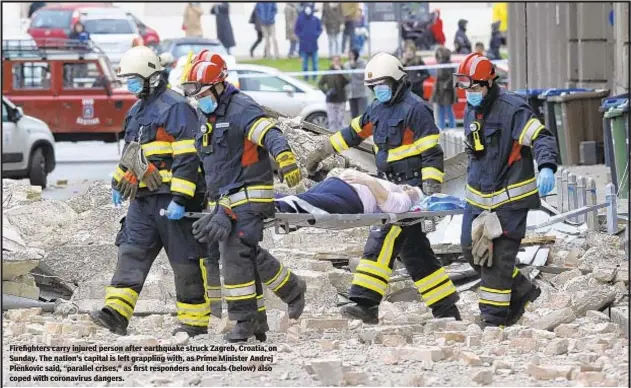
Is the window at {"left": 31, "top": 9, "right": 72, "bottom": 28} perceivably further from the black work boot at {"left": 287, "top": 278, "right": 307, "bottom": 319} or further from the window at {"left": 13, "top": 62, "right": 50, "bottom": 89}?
the black work boot at {"left": 287, "top": 278, "right": 307, "bottom": 319}

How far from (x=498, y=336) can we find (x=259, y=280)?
5.27 ft

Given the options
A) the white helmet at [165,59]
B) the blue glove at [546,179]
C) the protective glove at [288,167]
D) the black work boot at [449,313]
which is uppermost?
the white helmet at [165,59]

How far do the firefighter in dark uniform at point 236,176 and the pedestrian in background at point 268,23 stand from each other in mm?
28098

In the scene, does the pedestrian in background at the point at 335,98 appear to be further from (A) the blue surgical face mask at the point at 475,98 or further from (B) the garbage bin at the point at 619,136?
(A) the blue surgical face mask at the point at 475,98

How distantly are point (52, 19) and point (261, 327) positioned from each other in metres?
28.3

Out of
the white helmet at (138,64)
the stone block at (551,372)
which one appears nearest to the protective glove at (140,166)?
the white helmet at (138,64)

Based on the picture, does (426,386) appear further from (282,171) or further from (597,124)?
(597,124)

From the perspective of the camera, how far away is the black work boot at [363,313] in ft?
34.5

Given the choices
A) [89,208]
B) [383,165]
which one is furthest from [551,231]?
[89,208]

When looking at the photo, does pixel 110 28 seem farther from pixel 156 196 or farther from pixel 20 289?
pixel 156 196

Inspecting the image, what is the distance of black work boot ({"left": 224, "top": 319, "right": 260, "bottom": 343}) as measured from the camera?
9.87 metres

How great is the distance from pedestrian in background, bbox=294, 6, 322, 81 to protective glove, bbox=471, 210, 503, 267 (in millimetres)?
24397

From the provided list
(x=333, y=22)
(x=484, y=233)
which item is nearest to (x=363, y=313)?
(x=484, y=233)

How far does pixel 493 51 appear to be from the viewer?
120 feet
